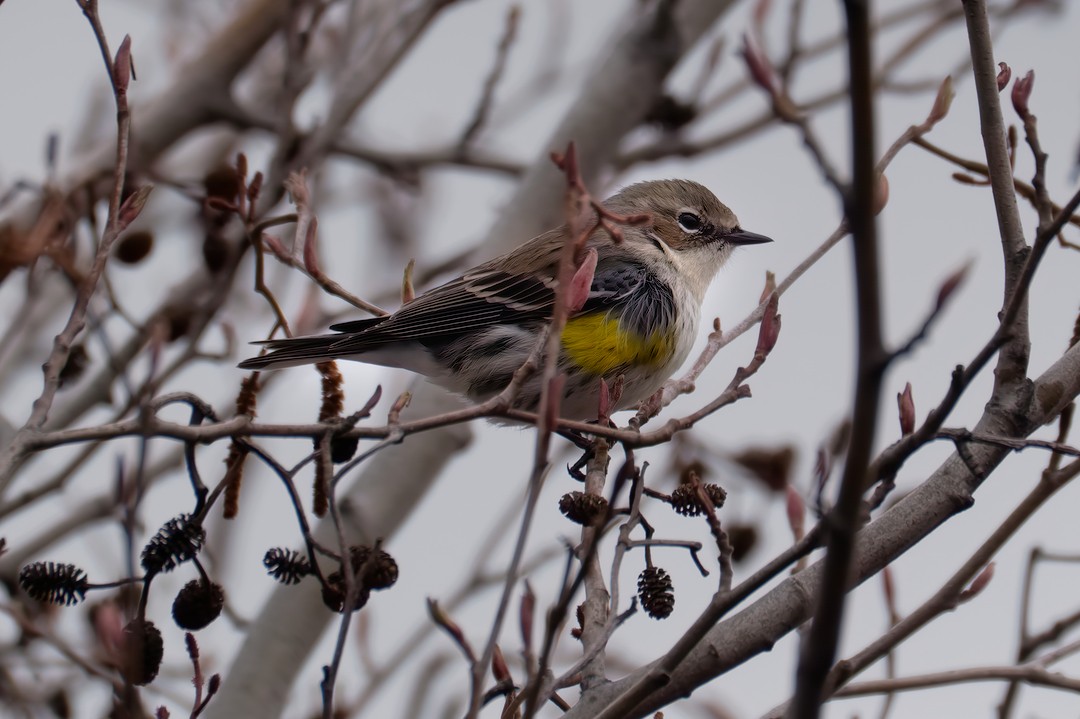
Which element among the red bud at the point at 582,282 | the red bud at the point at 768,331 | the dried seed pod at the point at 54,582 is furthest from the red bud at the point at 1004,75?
the dried seed pod at the point at 54,582

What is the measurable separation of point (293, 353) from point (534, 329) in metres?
1.22

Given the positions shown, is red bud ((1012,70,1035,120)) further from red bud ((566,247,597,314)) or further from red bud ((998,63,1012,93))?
red bud ((566,247,597,314))

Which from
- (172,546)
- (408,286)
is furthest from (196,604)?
(408,286)

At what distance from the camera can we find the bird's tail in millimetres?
4438

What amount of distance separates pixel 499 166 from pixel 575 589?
5.23m

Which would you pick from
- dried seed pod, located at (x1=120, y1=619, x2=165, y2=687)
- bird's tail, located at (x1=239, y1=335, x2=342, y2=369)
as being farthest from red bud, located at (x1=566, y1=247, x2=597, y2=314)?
bird's tail, located at (x1=239, y1=335, x2=342, y2=369)

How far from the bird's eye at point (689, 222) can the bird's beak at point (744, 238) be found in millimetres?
170

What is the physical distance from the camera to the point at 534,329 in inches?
211

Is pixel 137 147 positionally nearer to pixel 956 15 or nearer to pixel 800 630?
pixel 800 630

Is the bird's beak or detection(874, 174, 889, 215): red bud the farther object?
the bird's beak

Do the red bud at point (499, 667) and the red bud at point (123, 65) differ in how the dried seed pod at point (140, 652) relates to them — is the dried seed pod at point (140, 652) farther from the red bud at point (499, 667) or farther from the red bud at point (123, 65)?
the red bud at point (123, 65)

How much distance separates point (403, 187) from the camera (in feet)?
23.1

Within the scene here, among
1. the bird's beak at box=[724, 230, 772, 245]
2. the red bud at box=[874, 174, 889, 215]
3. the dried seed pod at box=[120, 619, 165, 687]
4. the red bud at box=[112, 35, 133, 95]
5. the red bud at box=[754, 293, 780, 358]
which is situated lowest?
the dried seed pod at box=[120, 619, 165, 687]

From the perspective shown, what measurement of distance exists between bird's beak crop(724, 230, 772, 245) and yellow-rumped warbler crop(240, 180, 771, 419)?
57 cm
